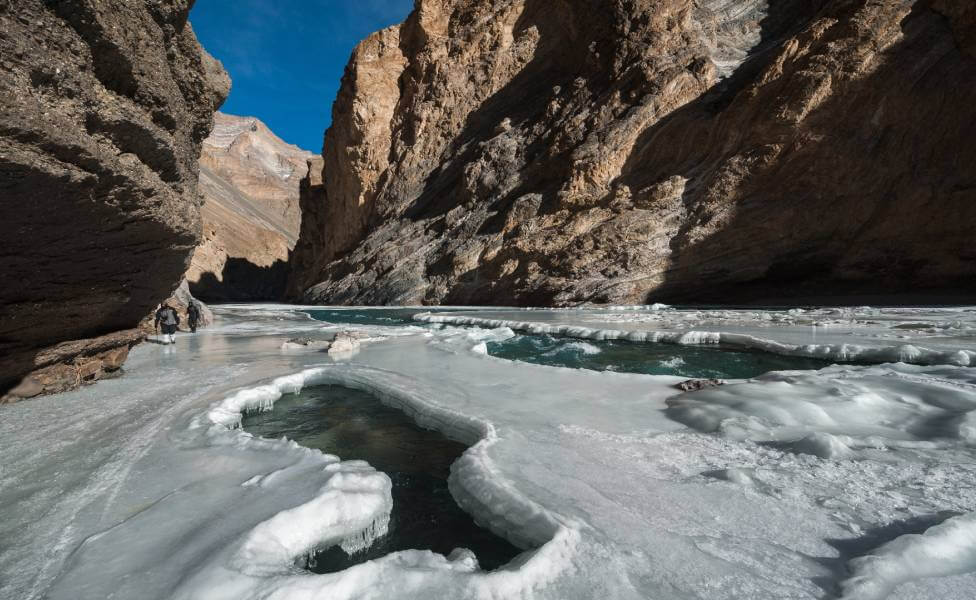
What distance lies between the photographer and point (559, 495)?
250cm

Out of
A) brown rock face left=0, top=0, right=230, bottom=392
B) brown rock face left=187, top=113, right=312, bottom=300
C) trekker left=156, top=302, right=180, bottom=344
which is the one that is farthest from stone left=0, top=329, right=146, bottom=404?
brown rock face left=187, top=113, right=312, bottom=300

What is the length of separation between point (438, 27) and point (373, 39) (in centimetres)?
612

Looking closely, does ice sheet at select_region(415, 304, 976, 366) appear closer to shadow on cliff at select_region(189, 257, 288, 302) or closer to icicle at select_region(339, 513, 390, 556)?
icicle at select_region(339, 513, 390, 556)

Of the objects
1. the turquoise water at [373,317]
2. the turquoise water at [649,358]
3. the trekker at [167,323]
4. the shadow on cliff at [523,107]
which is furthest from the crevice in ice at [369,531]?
the shadow on cliff at [523,107]

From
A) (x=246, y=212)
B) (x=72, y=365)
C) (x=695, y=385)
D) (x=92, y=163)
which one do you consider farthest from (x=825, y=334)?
(x=246, y=212)

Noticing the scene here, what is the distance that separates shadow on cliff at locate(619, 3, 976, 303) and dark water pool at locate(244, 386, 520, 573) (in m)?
18.6

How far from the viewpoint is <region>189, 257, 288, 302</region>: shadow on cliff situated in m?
51.0

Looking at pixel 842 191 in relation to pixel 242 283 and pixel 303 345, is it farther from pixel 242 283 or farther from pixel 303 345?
pixel 242 283

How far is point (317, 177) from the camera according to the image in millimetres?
49938

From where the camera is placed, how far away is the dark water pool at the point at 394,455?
2420 mm

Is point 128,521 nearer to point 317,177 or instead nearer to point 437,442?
point 437,442

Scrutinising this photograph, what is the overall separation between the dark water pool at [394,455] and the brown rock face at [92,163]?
232cm

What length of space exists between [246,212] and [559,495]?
9307 cm

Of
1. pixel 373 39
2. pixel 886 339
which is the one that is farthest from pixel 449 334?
pixel 373 39
